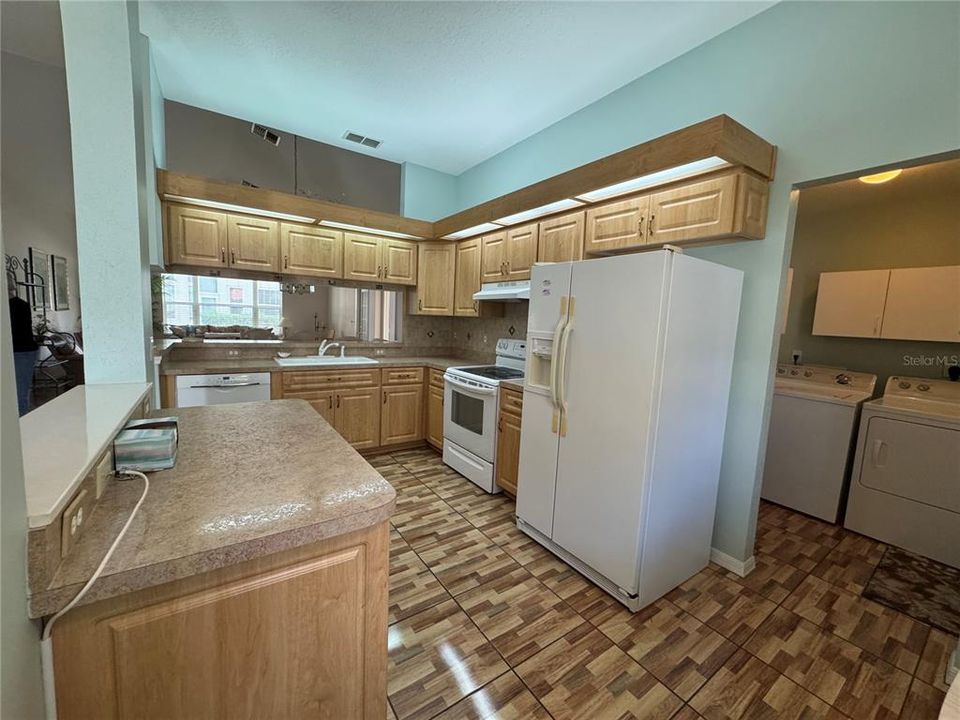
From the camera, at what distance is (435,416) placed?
383 cm

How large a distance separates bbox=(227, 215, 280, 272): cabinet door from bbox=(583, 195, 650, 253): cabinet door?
265cm

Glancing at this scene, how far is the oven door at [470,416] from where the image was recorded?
3041 mm

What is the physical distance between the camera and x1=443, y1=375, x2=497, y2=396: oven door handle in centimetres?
302

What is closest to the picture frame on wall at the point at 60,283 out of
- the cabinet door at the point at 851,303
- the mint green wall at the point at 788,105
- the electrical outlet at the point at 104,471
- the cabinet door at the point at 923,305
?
the electrical outlet at the point at 104,471

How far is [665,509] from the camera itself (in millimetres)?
1961

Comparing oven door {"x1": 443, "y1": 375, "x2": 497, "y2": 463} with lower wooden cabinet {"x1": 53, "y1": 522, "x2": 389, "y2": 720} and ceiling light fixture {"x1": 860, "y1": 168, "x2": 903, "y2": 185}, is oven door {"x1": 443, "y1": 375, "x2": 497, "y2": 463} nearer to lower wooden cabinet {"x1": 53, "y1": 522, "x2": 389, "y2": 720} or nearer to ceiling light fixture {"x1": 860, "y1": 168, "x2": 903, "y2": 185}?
lower wooden cabinet {"x1": 53, "y1": 522, "x2": 389, "y2": 720}

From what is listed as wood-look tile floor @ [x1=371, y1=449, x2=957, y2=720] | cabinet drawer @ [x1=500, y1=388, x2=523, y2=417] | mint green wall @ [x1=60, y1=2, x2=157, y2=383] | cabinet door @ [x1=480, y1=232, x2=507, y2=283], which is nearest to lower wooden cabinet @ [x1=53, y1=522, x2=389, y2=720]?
wood-look tile floor @ [x1=371, y1=449, x2=957, y2=720]

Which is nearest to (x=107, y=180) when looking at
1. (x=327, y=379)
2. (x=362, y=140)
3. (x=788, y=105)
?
(x=327, y=379)

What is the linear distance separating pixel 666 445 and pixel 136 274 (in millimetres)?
2410

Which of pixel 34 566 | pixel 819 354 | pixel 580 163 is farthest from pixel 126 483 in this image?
pixel 819 354

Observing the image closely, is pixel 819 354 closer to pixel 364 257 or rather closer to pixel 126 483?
pixel 364 257

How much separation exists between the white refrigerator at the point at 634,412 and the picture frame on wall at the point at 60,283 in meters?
3.32

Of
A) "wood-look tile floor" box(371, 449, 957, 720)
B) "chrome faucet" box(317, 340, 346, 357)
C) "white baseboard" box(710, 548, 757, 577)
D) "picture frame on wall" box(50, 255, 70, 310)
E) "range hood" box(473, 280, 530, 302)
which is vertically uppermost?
"range hood" box(473, 280, 530, 302)

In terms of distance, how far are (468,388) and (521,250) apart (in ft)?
4.07
